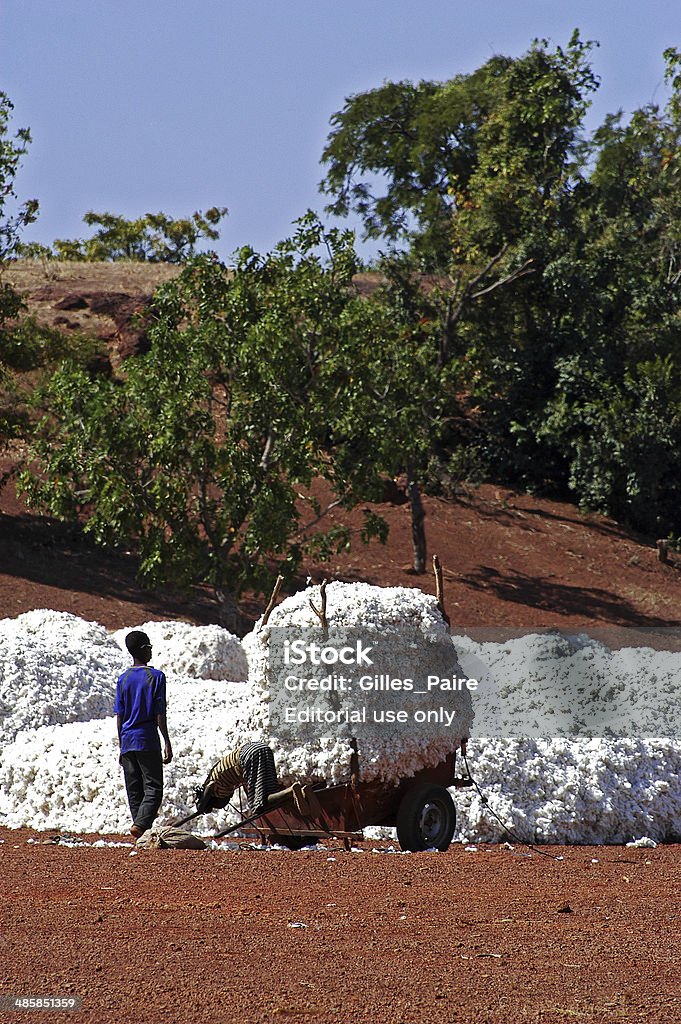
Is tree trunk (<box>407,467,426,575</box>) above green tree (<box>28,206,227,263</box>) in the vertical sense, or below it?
below

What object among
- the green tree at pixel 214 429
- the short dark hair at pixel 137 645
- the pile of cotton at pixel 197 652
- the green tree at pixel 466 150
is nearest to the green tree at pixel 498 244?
the green tree at pixel 466 150

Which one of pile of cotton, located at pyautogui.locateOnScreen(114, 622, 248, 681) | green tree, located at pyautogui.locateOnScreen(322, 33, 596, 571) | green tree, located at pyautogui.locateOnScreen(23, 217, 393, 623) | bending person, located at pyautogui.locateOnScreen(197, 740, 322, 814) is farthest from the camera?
green tree, located at pyautogui.locateOnScreen(322, 33, 596, 571)

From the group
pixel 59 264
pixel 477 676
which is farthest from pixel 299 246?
pixel 59 264

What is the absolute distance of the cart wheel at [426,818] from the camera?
7062mm

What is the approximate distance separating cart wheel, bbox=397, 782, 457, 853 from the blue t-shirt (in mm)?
1520

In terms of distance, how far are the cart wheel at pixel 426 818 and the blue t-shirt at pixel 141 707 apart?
1.52 m

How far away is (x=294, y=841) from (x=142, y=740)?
1.07m

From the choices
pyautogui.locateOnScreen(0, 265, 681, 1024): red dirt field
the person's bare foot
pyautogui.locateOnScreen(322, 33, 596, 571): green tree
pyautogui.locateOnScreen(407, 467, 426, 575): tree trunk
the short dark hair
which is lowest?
pyautogui.locateOnScreen(0, 265, 681, 1024): red dirt field

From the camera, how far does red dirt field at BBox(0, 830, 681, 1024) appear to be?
161 inches

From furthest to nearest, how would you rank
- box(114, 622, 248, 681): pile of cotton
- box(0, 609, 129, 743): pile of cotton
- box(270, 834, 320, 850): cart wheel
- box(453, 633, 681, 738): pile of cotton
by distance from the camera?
1. box(114, 622, 248, 681): pile of cotton
2. box(453, 633, 681, 738): pile of cotton
3. box(0, 609, 129, 743): pile of cotton
4. box(270, 834, 320, 850): cart wheel

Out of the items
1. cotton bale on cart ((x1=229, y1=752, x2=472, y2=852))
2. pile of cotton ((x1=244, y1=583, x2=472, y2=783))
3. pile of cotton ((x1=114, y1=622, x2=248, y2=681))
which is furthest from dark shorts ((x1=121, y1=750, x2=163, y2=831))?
pile of cotton ((x1=114, y1=622, x2=248, y2=681))

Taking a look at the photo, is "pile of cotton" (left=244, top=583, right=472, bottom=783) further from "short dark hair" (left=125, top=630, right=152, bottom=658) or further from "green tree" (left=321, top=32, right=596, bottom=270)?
"green tree" (left=321, top=32, right=596, bottom=270)

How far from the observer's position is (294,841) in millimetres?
7168

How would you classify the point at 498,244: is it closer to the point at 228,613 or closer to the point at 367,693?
the point at 228,613
